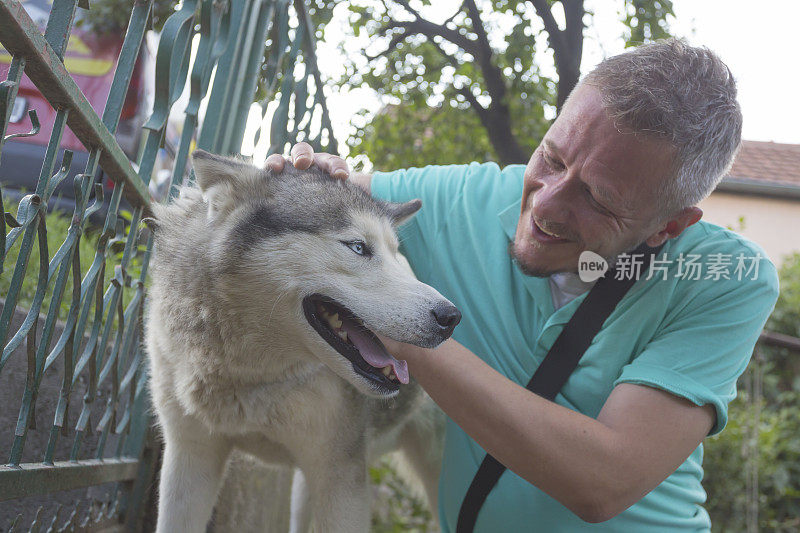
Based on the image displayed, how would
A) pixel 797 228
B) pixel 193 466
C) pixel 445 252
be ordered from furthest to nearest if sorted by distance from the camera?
pixel 797 228
pixel 445 252
pixel 193 466

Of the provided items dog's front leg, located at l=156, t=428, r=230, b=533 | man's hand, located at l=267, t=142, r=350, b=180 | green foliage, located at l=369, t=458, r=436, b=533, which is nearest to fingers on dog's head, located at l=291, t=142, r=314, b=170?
man's hand, located at l=267, t=142, r=350, b=180

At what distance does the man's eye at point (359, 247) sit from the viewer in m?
2.10

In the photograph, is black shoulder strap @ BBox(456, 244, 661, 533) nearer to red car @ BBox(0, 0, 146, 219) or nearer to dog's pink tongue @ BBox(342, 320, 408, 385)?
dog's pink tongue @ BBox(342, 320, 408, 385)

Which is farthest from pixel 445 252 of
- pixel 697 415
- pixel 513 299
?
pixel 697 415

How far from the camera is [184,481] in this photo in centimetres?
241

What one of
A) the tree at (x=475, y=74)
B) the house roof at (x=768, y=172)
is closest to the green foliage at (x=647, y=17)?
the tree at (x=475, y=74)

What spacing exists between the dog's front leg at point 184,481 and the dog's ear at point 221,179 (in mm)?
814

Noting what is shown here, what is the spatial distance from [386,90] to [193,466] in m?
5.18

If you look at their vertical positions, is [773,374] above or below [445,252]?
below

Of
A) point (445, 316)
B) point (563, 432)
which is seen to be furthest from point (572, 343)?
point (445, 316)

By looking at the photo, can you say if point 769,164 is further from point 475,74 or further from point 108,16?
point 108,16

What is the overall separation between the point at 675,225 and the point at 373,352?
3.87ft

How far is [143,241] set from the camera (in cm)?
411

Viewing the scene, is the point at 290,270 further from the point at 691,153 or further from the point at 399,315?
the point at 691,153
